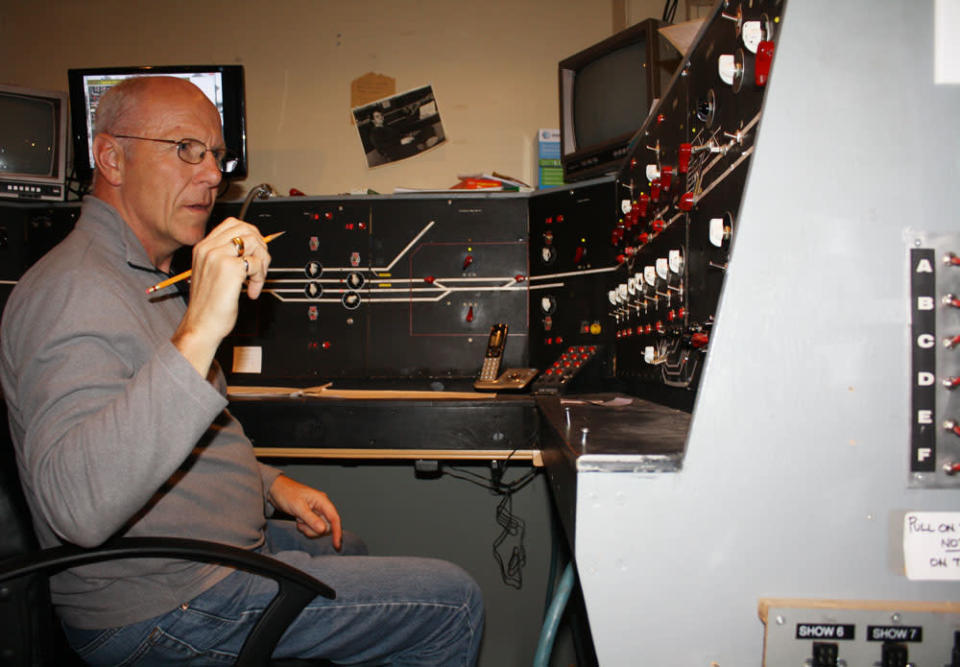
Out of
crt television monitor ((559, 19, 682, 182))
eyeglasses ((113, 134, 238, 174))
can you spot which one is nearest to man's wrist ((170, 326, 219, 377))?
eyeglasses ((113, 134, 238, 174))

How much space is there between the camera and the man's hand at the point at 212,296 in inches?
31.5

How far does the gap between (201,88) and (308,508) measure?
172 cm

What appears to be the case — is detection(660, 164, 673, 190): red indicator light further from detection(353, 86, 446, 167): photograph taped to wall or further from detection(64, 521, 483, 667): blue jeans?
detection(353, 86, 446, 167): photograph taped to wall

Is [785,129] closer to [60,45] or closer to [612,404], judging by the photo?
[612,404]

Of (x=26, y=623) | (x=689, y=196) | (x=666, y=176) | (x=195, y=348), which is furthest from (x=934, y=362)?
(x=26, y=623)

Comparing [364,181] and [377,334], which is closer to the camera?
[377,334]

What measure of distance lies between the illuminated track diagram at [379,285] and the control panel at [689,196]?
595mm

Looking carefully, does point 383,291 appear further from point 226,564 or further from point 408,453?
point 226,564

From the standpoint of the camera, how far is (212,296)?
0.82 meters

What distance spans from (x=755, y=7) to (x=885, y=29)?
0.23 meters

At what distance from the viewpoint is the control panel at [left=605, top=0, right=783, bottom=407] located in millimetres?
850

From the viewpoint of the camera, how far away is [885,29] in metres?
0.62

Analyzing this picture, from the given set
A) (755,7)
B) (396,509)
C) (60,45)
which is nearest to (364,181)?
(396,509)

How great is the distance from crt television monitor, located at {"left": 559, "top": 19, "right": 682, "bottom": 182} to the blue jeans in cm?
144
